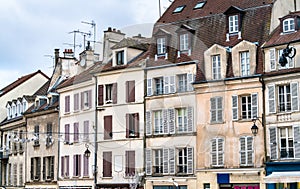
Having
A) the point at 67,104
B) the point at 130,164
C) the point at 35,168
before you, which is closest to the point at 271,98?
the point at 130,164

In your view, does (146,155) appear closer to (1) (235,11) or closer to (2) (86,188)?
(2) (86,188)

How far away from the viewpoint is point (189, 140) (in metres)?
37.9

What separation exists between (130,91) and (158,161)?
544 centimetres

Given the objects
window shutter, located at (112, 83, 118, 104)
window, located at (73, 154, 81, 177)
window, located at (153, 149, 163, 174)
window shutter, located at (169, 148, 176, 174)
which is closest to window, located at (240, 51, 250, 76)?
window shutter, located at (169, 148, 176, 174)

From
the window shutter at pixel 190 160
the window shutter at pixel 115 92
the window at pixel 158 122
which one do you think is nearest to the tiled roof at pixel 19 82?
the window shutter at pixel 115 92

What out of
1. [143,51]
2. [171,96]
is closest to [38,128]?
[143,51]

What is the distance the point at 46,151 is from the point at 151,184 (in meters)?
13.4

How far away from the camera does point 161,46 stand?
4134 centimetres

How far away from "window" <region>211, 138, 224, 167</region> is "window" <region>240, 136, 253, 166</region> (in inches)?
52.5

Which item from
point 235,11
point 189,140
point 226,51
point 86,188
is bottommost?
point 86,188

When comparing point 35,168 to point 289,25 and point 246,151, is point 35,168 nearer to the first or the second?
point 246,151

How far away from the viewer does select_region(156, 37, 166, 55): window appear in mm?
41156

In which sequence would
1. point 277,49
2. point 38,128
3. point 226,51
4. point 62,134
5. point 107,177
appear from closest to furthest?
point 277,49, point 226,51, point 107,177, point 62,134, point 38,128

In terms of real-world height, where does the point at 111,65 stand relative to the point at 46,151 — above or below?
above
